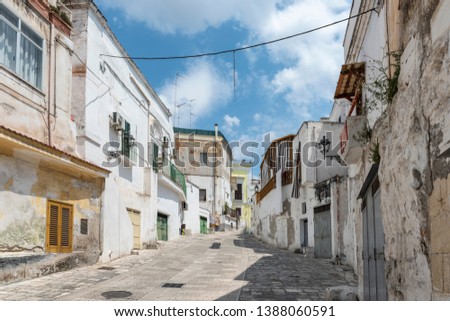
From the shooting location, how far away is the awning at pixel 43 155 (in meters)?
9.64

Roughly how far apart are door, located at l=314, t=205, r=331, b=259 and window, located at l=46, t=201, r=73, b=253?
998cm

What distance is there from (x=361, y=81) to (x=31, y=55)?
874cm

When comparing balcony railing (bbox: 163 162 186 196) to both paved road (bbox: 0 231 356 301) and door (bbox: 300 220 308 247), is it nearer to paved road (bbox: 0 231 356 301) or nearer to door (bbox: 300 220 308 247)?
door (bbox: 300 220 308 247)

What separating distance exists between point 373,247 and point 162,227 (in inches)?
714

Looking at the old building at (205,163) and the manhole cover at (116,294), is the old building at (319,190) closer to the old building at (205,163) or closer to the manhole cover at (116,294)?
the manhole cover at (116,294)

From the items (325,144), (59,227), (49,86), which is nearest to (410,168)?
(59,227)

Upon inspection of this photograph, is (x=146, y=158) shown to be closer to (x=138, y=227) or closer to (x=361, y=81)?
(x=138, y=227)

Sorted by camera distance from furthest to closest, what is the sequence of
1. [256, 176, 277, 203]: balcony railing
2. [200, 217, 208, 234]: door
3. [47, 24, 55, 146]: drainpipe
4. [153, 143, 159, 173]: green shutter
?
[200, 217, 208, 234]: door
[256, 176, 277, 203]: balcony railing
[153, 143, 159, 173]: green shutter
[47, 24, 55, 146]: drainpipe

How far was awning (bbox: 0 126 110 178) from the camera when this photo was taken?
964 cm

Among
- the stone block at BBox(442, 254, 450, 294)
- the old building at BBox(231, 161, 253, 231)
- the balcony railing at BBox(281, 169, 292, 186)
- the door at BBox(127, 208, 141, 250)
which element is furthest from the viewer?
the old building at BBox(231, 161, 253, 231)

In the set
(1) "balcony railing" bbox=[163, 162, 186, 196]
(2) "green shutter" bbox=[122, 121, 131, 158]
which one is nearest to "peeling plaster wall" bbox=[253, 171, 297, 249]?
(1) "balcony railing" bbox=[163, 162, 186, 196]

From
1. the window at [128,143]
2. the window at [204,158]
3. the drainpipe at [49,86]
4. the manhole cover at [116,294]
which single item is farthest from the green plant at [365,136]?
the window at [204,158]
